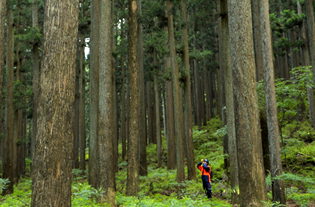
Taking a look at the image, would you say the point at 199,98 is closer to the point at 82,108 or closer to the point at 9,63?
the point at 82,108

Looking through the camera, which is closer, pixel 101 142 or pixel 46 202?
pixel 46 202

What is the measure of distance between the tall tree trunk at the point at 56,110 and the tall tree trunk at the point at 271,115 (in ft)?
22.3

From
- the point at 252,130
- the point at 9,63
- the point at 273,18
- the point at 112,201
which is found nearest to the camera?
the point at 252,130

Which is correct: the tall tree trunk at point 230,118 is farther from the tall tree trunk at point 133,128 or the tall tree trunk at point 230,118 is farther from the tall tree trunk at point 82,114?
the tall tree trunk at point 82,114

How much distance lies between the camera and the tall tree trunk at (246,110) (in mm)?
5586

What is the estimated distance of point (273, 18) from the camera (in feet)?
53.2

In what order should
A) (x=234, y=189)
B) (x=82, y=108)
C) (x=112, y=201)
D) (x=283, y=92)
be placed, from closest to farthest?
(x=112, y=201)
(x=234, y=189)
(x=283, y=92)
(x=82, y=108)

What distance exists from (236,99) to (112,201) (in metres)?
5.20

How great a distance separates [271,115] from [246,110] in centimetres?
361

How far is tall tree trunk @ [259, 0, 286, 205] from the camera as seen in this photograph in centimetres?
836

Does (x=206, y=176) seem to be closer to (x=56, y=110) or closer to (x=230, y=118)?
(x=230, y=118)

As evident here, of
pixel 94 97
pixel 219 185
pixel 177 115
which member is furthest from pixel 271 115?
pixel 94 97

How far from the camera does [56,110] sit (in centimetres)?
436

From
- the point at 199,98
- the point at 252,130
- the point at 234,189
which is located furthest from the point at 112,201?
the point at 199,98
